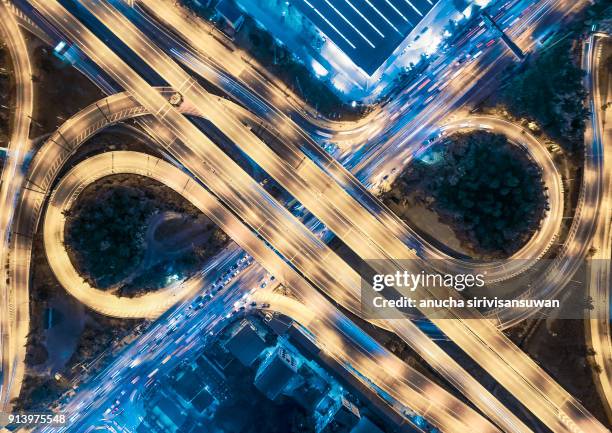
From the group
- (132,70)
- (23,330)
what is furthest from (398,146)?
(23,330)

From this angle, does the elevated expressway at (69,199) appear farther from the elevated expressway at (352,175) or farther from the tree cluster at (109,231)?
the elevated expressway at (352,175)

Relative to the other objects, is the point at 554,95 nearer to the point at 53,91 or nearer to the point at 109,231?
the point at 109,231

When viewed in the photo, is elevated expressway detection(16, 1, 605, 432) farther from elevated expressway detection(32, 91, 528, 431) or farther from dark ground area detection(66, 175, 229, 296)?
dark ground area detection(66, 175, 229, 296)

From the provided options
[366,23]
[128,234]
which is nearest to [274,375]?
[128,234]

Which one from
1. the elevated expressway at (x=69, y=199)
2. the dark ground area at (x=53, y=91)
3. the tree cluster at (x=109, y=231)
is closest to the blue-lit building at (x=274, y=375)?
the elevated expressway at (x=69, y=199)

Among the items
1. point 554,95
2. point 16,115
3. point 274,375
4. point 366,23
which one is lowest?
point 554,95
